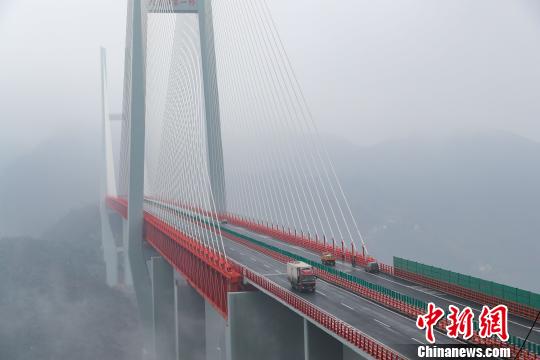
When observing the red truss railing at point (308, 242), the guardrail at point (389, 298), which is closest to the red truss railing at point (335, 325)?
the guardrail at point (389, 298)

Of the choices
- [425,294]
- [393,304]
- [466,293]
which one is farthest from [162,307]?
[466,293]

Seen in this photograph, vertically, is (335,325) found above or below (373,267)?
above

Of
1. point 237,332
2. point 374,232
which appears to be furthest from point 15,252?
point 374,232

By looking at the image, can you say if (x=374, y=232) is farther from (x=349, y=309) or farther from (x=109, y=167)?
(x=349, y=309)

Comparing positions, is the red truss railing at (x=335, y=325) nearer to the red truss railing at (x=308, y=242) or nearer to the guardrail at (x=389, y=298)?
the guardrail at (x=389, y=298)

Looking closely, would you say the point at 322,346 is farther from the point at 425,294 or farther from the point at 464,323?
the point at 425,294
